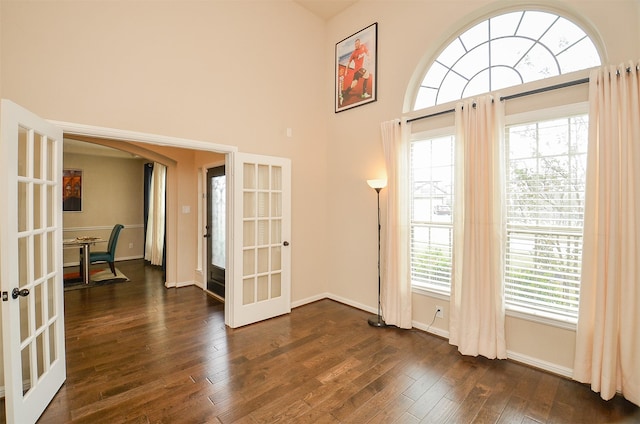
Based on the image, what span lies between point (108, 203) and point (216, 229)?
4.91 meters

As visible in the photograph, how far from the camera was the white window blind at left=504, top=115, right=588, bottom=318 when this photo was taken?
99.2 inches

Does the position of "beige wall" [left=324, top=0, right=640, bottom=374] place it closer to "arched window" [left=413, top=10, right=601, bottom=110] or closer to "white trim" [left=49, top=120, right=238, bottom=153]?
"arched window" [left=413, top=10, right=601, bottom=110]

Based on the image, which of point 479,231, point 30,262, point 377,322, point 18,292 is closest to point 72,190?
point 30,262

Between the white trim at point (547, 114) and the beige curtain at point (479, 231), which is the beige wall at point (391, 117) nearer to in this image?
the beige curtain at point (479, 231)

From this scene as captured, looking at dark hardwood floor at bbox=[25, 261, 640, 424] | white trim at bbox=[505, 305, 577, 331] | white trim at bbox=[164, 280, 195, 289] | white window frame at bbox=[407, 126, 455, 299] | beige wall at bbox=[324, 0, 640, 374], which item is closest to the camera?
dark hardwood floor at bbox=[25, 261, 640, 424]

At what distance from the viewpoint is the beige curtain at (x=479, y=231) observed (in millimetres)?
2793

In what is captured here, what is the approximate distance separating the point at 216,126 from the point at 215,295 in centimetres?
282

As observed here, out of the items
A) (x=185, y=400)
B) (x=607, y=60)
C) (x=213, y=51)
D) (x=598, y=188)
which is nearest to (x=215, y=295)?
(x=185, y=400)

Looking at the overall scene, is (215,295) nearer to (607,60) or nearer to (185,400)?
(185,400)

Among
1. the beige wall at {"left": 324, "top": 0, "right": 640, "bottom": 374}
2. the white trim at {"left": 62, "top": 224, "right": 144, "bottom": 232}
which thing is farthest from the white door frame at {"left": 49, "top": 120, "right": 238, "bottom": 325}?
the white trim at {"left": 62, "top": 224, "right": 144, "bottom": 232}

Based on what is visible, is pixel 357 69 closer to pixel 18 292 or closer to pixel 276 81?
pixel 276 81

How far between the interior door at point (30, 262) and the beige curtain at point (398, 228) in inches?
129

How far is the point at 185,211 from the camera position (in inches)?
211

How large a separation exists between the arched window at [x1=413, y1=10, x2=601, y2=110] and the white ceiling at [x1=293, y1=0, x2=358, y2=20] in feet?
6.03
